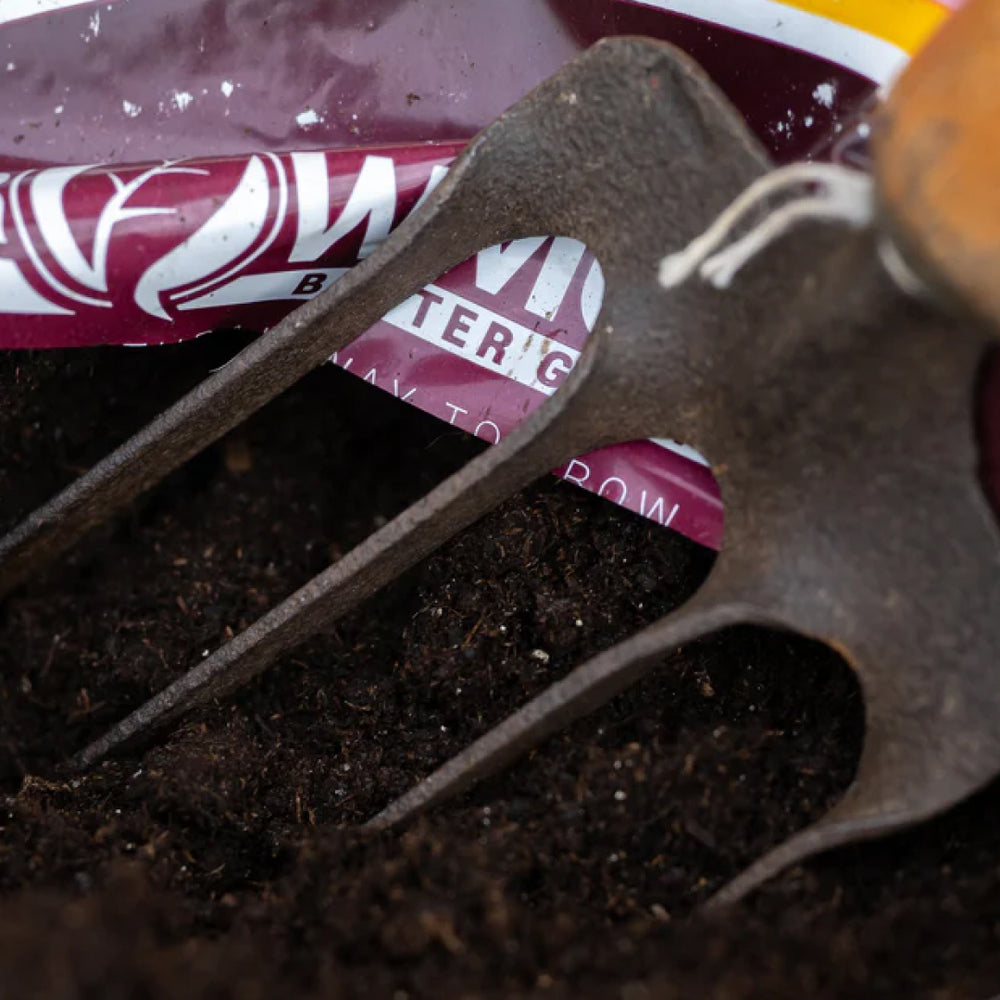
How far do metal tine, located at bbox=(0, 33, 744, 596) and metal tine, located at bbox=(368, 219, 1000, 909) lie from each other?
216 mm

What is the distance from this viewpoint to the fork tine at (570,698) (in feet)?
2.92

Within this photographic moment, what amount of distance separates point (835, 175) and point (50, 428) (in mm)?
998

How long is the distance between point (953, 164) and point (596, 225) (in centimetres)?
39

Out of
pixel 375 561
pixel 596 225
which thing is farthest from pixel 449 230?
pixel 375 561

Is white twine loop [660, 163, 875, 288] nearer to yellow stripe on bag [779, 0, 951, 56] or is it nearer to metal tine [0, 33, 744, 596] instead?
metal tine [0, 33, 744, 596]

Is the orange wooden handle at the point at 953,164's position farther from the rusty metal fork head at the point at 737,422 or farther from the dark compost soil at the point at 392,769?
the dark compost soil at the point at 392,769

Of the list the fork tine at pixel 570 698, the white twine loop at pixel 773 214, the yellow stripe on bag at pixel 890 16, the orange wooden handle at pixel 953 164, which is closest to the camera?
the orange wooden handle at pixel 953 164

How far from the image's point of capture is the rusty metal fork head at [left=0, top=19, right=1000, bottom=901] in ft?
2.72

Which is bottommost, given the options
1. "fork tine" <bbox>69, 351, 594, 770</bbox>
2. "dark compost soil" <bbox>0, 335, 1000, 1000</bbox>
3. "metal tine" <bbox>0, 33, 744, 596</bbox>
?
"dark compost soil" <bbox>0, 335, 1000, 1000</bbox>

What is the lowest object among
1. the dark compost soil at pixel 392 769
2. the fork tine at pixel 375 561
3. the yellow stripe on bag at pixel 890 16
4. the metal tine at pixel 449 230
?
the dark compost soil at pixel 392 769

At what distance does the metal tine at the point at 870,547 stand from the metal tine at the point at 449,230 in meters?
0.22

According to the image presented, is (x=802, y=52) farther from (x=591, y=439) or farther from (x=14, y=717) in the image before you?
(x=14, y=717)

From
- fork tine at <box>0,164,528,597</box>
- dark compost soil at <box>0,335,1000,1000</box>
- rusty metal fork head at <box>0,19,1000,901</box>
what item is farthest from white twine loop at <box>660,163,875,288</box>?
dark compost soil at <box>0,335,1000,1000</box>

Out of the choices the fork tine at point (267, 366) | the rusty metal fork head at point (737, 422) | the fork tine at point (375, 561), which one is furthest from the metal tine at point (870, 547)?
the fork tine at point (267, 366)
